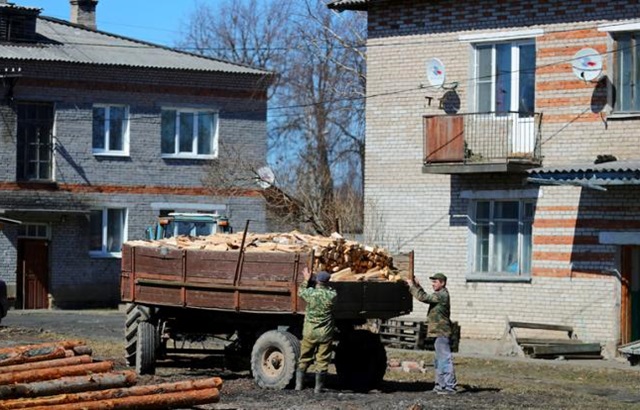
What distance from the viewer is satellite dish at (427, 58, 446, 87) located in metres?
25.8

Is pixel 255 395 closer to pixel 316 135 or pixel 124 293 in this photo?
pixel 124 293

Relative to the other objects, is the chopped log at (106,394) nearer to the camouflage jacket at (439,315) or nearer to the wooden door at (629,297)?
the camouflage jacket at (439,315)

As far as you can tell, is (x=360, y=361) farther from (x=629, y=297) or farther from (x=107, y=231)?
(x=107, y=231)

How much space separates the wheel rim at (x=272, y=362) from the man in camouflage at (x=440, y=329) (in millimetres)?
1925

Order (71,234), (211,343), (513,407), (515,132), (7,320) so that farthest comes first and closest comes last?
(71,234) → (7,320) → (515,132) → (211,343) → (513,407)

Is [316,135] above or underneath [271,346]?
above

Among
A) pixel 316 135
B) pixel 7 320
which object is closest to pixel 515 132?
pixel 7 320

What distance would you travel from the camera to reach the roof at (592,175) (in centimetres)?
2222

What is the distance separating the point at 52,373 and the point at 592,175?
1147 cm

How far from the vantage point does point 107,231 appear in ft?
126

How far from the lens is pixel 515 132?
2514cm

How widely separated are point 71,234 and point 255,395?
2220 cm

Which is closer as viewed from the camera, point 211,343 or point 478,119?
point 211,343

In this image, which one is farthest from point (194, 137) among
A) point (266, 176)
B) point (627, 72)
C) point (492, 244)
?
point (627, 72)
